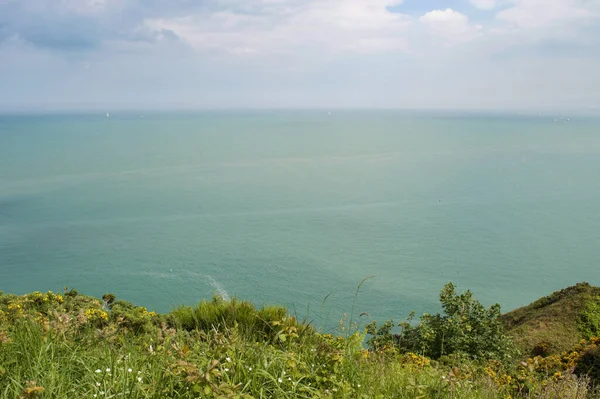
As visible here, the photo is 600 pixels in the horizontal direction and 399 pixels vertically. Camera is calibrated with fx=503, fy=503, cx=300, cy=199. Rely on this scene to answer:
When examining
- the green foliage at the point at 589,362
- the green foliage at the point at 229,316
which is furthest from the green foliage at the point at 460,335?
the green foliage at the point at 229,316

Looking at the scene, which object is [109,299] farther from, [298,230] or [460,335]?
[298,230]

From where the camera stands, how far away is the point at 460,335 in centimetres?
1076

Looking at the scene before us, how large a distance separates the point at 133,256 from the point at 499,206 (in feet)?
113

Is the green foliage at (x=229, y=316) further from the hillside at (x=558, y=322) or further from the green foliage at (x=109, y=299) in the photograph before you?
the hillside at (x=558, y=322)

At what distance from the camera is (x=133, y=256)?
102ft

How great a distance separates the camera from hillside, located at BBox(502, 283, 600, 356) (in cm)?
1289

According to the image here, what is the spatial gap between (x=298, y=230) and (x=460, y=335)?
2757 cm

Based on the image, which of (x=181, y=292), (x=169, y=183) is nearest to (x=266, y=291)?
(x=181, y=292)

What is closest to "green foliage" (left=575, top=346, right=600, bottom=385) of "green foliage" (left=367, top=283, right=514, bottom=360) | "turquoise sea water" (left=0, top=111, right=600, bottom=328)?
"green foliage" (left=367, top=283, right=514, bottom=360)

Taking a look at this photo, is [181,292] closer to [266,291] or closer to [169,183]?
[266,291]

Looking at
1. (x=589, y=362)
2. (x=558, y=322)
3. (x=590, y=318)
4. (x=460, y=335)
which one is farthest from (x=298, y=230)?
(x=589, y=362)

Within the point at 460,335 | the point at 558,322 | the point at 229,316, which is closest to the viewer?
the point at 229,316

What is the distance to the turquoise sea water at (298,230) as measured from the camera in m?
27.1

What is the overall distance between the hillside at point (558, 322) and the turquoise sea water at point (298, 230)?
8493 mm
